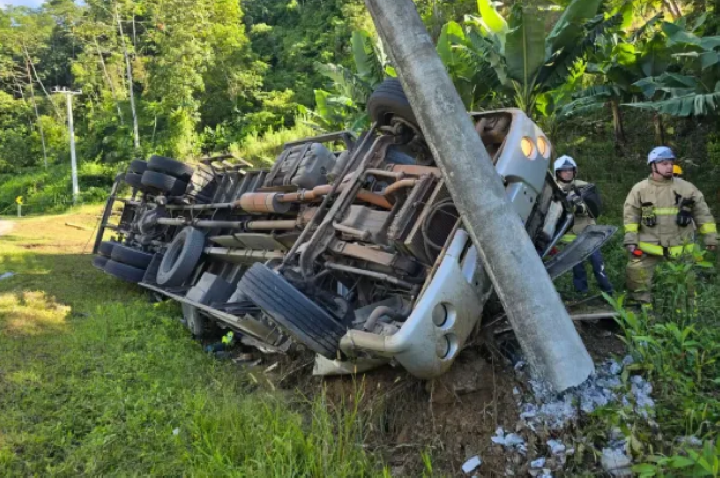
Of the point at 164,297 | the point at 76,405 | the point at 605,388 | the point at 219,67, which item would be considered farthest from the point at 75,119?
the point at 605,388

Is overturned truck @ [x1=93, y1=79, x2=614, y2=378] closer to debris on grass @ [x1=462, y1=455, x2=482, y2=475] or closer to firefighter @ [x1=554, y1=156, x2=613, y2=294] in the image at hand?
debris on grass @ [x1=462, y1=455, x2=482, y2=475]

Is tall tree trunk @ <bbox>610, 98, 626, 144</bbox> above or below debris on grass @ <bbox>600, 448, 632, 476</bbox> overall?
below

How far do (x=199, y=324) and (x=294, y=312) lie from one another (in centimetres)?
278

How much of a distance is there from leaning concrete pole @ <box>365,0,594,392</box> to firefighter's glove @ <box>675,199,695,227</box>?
218 cm

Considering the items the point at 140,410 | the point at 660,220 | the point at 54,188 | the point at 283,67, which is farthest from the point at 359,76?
the point at 283,67

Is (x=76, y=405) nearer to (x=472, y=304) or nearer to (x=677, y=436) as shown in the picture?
(x=472, y=304)

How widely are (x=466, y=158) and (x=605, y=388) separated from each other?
4.78ft

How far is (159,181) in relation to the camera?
8047 millimetres

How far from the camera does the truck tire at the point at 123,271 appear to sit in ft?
26.0

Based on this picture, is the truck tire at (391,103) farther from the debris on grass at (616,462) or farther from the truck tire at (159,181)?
the truck tire at (159,181)

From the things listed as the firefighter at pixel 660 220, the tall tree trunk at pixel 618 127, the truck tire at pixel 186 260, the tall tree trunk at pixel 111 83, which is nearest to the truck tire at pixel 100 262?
the truck tire at pixel 186 260

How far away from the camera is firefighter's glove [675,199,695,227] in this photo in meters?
4.46

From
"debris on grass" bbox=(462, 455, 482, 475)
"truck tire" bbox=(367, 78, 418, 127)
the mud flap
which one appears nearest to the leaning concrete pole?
"debris on grass" bbox=(462, 455, 482, 475)

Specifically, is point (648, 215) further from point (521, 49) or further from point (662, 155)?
point (521, 49)
